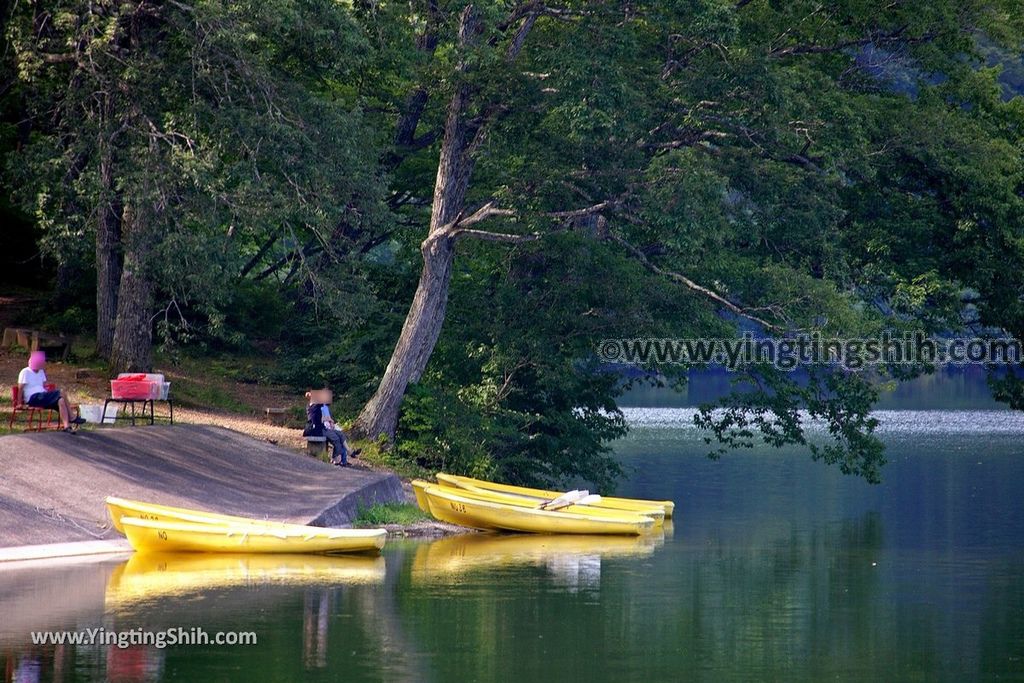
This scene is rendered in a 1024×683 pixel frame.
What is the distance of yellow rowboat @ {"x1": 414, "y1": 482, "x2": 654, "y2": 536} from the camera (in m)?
29.3

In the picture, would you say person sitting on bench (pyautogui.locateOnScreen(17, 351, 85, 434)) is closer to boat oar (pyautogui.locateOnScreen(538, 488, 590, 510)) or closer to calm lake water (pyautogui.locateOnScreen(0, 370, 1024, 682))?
calm lake water (pyautogui.locateOnScreen(0, 370, 1024, 682))

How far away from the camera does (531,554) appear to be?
88.5 feet

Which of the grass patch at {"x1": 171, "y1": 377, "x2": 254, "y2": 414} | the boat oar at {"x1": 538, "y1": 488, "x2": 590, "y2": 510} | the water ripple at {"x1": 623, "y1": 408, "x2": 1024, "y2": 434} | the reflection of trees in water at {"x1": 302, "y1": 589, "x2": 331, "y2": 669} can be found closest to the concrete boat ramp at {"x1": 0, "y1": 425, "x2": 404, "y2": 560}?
the boat oar at {"x1": 538, "y1": 488, "x2": 590, "y2": 510}

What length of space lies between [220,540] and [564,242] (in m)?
14.0

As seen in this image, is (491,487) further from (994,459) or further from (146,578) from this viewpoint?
(994,459)

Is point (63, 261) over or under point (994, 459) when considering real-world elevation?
over

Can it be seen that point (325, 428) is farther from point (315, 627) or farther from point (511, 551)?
point (315, 627)

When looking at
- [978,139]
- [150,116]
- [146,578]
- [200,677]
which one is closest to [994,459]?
[978,139]

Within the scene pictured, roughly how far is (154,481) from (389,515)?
16.1ft

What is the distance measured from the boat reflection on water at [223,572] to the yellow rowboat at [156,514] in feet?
1.82

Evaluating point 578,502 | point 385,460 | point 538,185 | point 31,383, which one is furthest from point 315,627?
point 538,185

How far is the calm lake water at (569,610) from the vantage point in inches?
662

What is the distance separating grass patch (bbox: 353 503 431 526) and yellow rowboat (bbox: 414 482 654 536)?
0.36m

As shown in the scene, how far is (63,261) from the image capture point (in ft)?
105
